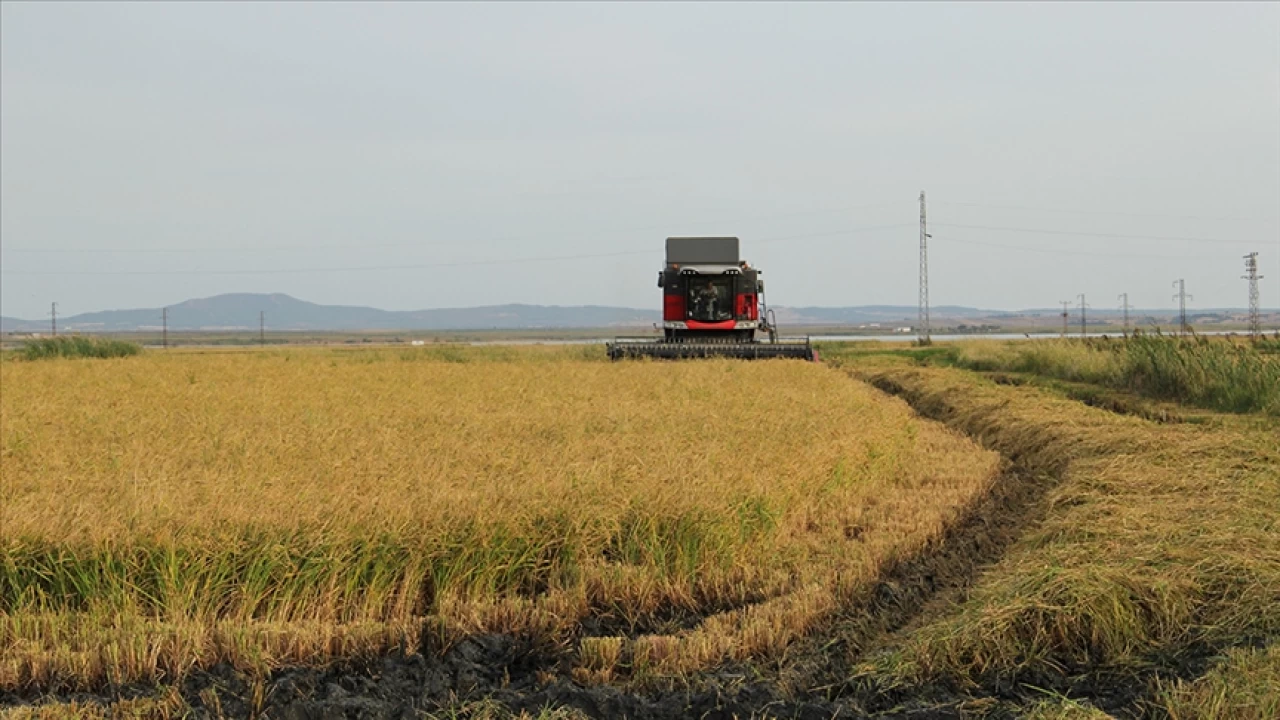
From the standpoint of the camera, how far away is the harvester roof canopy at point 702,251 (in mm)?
28141

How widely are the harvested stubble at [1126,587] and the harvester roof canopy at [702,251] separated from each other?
19.6 metres

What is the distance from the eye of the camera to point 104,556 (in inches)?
217

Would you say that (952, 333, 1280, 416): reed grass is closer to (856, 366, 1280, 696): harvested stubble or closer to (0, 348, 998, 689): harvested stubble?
(856, 366, 1280, 696): harvested stubble

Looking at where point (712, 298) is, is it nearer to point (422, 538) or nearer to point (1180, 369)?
point (1180, 369)

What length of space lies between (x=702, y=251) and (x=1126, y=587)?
928 inches

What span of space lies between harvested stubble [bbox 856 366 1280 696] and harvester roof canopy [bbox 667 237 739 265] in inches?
770

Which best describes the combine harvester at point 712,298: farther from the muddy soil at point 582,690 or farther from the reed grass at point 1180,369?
the muddy soil at point 582,690

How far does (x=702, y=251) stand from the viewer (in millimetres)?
28312

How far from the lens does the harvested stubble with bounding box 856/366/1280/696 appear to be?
15.0 feet

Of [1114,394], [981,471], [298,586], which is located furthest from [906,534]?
[1114,394]

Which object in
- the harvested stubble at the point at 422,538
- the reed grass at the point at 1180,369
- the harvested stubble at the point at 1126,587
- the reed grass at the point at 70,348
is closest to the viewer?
the harvested stubble at the point at 1126,587

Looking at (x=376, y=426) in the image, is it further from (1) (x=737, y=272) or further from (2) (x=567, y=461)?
(1) (x=737, y=272)

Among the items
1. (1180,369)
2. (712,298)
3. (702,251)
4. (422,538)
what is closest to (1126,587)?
(422,538)

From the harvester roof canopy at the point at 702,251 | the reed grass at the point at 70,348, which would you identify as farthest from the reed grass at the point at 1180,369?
the reed grass at the point at 70,348
